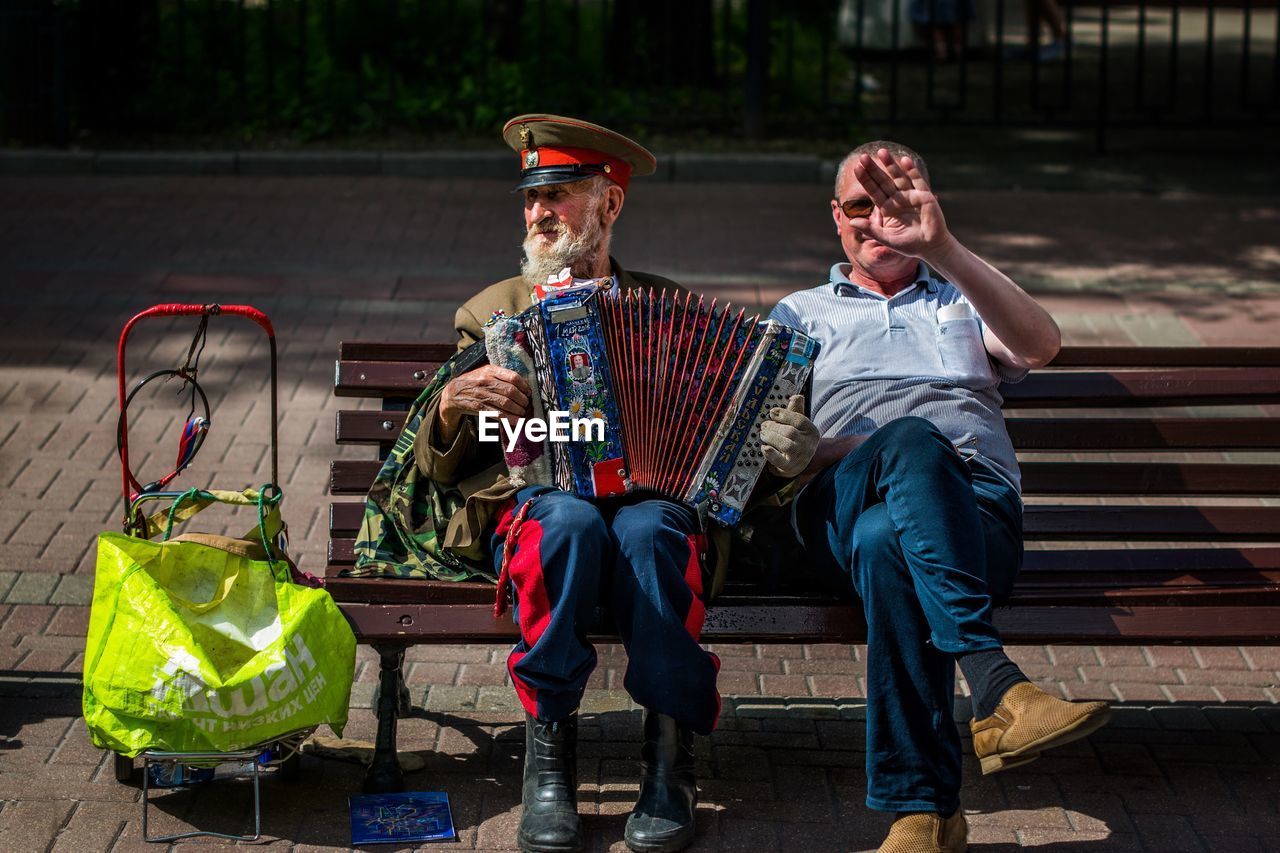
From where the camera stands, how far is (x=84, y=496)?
18.9 ft

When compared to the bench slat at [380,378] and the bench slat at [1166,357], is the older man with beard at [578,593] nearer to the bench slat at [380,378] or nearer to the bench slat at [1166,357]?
the bench slat at [380,378]

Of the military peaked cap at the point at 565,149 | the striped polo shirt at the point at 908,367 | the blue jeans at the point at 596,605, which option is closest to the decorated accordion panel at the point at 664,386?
the blue jeans at the point at 596,605

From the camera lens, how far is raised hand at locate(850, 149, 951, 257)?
387cm

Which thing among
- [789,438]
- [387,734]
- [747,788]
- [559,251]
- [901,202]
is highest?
[901,202]

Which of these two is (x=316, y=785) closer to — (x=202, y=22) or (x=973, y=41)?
(x=202, y=22)

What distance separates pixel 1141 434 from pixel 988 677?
1230 millimetres

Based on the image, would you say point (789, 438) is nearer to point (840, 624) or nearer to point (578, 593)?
point (840, 624)

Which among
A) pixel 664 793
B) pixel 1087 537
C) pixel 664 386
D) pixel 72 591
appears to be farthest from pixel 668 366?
pixel 72 591

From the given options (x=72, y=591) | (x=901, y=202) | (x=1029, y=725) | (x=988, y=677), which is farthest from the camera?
(x=72, y=591)

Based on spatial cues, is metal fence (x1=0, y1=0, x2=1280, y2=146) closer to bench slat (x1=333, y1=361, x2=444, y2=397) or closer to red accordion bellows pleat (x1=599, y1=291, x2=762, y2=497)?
bench slat (x1=333, y1=361, x2=444, y2=397)

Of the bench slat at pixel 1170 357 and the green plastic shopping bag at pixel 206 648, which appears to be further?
the bench slat at pixel 1170 357

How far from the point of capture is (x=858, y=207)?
4.14m

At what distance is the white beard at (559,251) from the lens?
13.7ft

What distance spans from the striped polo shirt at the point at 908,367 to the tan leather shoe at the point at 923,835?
2.94 ft
